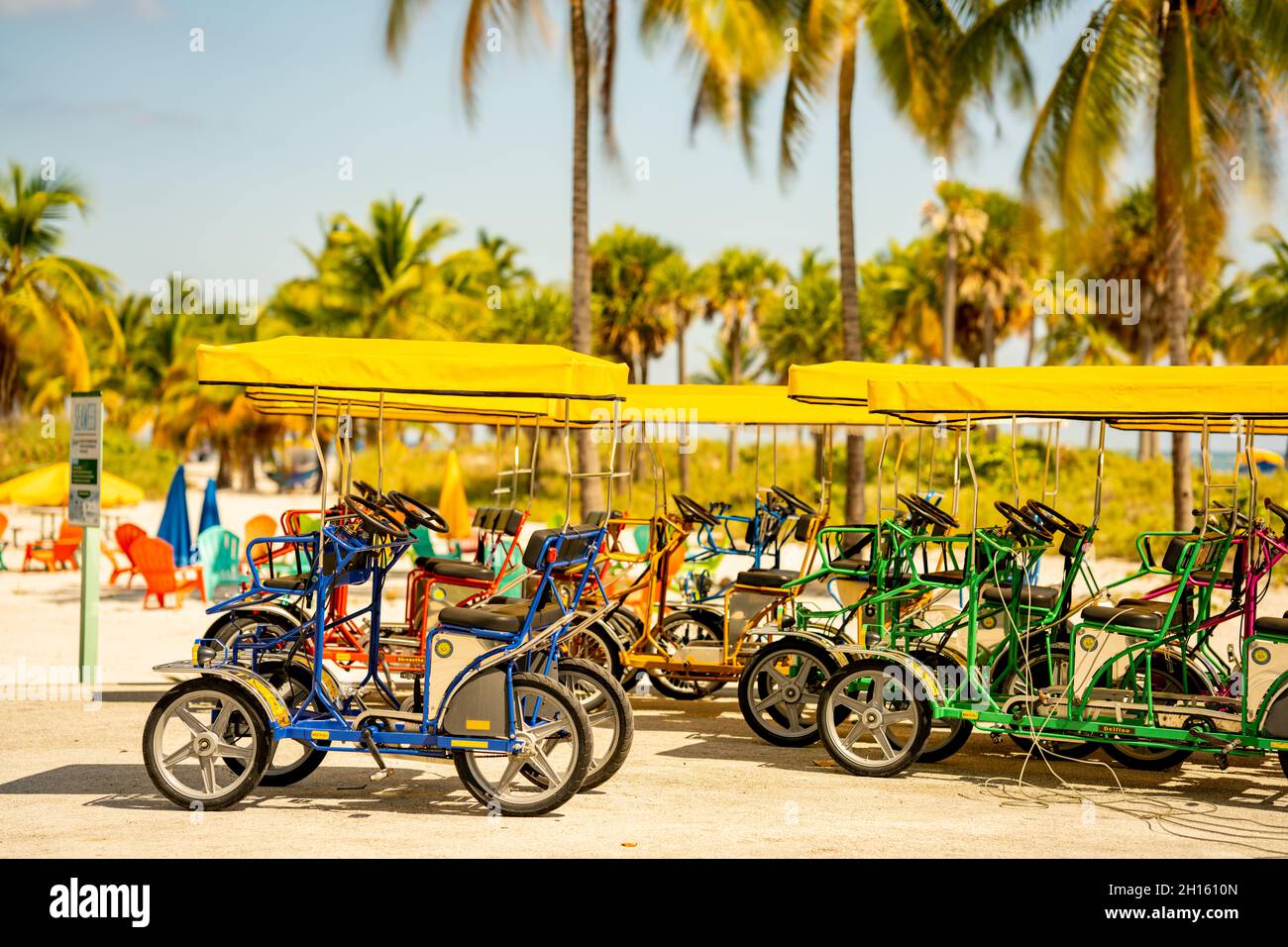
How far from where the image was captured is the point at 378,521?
726 centimetres

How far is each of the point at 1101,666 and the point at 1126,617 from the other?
11.9 inches

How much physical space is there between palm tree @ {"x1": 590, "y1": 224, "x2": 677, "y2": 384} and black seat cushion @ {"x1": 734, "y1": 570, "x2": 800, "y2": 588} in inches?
1602

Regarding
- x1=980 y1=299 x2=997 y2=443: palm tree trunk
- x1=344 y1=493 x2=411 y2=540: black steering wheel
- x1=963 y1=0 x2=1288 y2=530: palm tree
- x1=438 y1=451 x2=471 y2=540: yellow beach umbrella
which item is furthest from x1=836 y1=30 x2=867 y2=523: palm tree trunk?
x1=980 y1=299 x2=997 y2=443: palm tree trunk

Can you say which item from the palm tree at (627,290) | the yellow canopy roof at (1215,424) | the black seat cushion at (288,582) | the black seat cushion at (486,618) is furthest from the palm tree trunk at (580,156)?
the palm tree at (627,290)

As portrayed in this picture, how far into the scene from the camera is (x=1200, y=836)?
22.3ft

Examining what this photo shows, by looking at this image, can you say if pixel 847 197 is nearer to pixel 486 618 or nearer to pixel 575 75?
pixel 575 75

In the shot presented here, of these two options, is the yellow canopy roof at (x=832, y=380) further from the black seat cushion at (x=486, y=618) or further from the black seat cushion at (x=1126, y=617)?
the black seat cushion at (x=486, y=618)

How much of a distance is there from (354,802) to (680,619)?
403cm

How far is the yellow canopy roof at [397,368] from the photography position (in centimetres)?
730

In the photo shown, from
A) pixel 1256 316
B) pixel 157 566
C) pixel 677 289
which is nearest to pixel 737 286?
pixel 677 289

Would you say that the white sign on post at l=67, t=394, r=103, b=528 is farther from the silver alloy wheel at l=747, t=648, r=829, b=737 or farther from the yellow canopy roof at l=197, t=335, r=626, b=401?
the silver alloy wheel at l=747, t=648, r=829, b=737

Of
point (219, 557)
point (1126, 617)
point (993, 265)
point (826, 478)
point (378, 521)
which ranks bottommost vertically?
point (219, 557)

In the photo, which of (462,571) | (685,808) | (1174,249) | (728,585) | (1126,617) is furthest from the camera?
(1174,249)

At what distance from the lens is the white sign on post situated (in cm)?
1116
